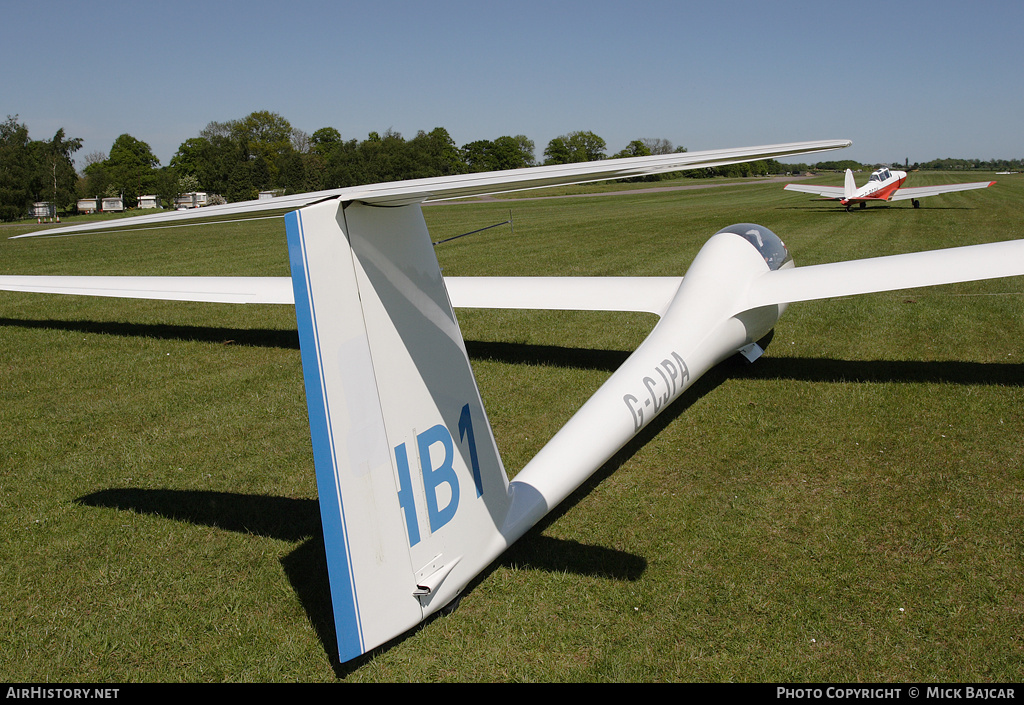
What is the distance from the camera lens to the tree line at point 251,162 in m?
64.7

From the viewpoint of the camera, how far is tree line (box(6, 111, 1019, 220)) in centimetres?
6469

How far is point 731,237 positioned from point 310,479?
545 cm

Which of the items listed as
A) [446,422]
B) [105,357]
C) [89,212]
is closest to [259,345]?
[105,357]

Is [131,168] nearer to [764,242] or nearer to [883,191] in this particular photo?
[883,191]

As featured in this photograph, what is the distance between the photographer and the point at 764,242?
8.13 m

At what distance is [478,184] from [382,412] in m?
1.04

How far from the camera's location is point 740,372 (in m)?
7.86

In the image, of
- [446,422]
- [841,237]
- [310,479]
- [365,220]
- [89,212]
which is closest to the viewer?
[365,220]

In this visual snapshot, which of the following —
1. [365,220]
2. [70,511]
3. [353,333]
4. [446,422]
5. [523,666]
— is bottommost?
[523,666]

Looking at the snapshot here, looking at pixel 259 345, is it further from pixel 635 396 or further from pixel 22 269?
pixel 22 269

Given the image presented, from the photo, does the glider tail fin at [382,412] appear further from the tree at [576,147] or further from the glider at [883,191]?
the tree at [576,147]

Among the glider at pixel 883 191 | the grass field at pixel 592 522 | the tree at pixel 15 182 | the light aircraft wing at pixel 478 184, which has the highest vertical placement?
the tree at pixel 15 182

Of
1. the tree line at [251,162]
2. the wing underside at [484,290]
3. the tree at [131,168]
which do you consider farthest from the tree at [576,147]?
the wing underside at [484,290]

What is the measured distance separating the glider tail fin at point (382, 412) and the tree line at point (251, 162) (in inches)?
1233
